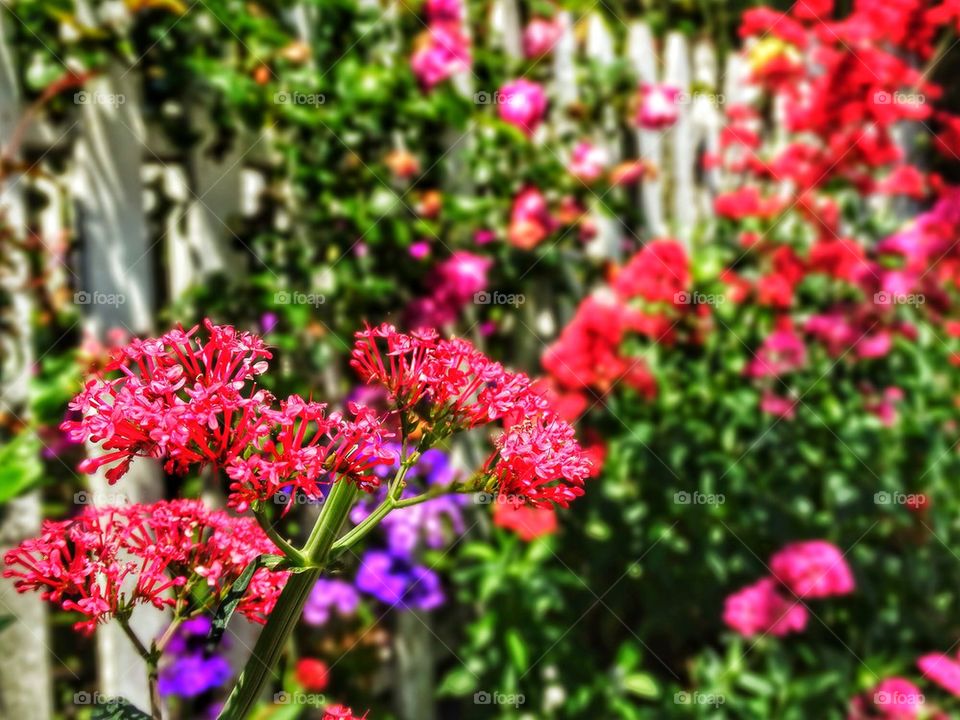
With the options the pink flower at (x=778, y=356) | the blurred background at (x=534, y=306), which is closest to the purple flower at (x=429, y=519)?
→ the blurred background at (x=534, y=306)

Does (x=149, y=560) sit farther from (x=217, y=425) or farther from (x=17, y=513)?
(x=17, y=513)

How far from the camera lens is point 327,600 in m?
2.20

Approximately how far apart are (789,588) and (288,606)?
84.1 inches

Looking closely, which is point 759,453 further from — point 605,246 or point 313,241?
point 313,241

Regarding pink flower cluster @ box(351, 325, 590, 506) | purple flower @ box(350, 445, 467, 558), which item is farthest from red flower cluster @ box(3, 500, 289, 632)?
purple flower @ box(350, 445, 467, 558)

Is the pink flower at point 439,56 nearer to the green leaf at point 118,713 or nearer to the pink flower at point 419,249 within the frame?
the pink flower at point 419,249

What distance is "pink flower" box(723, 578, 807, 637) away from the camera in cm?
241

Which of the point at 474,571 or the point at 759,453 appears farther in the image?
the point at 759,453

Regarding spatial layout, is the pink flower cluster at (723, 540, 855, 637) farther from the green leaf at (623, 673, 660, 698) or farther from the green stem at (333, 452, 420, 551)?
the green stem at (333, 452, 420, 551)

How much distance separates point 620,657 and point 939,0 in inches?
84.5

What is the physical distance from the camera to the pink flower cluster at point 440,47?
7.97ft

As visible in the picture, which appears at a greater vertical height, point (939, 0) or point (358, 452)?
point (939, 0)

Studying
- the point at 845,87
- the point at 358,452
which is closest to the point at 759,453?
the point at 845,87

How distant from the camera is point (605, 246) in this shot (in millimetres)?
2855
